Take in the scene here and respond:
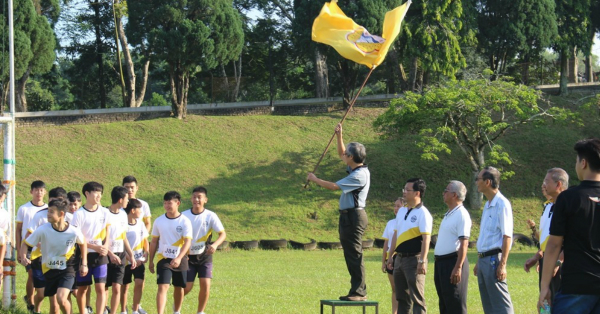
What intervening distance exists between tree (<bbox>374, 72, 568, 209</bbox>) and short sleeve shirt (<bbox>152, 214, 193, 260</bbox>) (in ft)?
61.4

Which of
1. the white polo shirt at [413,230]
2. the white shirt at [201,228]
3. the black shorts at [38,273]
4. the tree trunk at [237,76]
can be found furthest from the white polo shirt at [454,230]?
the tree trunk at [237,76]

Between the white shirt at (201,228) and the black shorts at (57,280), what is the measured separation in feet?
5.32

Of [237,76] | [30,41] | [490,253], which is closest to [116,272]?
[490,253]

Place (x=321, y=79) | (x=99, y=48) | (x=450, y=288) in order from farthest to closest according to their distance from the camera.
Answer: (x=321, y=79), (x=99, y=48), (x=450, y=288)

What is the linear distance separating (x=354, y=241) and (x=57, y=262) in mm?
3899

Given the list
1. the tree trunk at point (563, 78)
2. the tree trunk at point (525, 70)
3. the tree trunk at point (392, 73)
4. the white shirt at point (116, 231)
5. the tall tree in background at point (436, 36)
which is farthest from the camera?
the tree trunk at point (525, 70)

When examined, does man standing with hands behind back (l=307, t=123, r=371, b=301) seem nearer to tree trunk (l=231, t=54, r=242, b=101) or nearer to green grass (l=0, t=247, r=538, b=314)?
green grass (l=0, t=247, r=538, b=314)

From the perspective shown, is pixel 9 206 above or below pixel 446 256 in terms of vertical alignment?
above

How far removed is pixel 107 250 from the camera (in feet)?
32.4

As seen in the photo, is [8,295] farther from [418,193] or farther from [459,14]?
[459,14]

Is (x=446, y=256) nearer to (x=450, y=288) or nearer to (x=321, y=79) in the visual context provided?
(x=450, y=288)

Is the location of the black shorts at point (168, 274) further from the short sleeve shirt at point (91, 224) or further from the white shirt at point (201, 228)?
the short sleeve shirt at point (91, 224)

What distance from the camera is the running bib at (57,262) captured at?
934cm

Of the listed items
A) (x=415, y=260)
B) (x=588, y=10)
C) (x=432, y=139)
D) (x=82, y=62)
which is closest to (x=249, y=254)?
(x=432, y=139)
